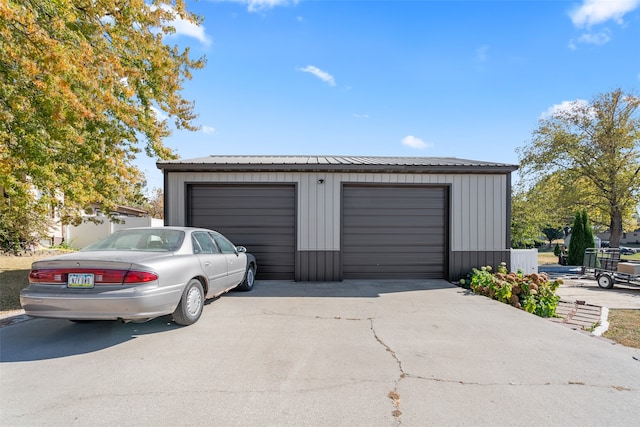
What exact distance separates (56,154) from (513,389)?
926cm

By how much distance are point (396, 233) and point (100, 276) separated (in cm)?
651

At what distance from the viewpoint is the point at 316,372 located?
3.30 metres

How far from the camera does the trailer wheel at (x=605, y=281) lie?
37.5 ft

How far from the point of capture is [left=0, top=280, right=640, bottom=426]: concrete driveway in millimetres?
2623

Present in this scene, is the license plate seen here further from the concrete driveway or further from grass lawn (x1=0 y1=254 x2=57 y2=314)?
grass lawn (x1=0 y1=254 x2=57 y2=314)

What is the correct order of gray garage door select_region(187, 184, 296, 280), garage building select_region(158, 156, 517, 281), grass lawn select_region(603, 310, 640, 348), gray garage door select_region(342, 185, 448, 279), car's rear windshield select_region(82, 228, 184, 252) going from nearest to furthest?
car's rear windshield select_region(82, 228, 184, 252) < grass lawn select_region(603, 310, 640, 348) < garage building select_region(158, 156, 517, 281) < gray garage door select_region(187, 184, 296, 280) < gray garage door select_region(342, 185, 448, 279)

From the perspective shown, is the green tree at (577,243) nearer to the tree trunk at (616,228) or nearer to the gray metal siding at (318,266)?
the tree trunk at (616,228)

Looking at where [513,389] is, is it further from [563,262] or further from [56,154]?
[563,262]

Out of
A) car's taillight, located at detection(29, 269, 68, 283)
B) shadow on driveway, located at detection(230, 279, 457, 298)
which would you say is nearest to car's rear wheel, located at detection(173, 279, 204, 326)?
car's taillight, located at detection(29, 269, 68, 283)

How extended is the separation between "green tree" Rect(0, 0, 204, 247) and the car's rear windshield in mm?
2967

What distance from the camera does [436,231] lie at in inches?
336

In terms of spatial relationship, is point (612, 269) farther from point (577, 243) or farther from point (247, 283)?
point (247, 283)

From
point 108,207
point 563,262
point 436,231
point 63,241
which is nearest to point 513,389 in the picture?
point 436,231

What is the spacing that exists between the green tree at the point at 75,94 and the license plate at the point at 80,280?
380 centimetres
